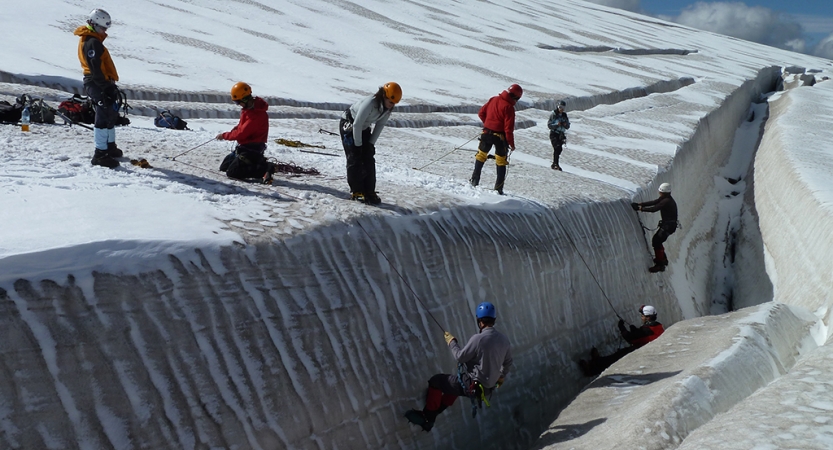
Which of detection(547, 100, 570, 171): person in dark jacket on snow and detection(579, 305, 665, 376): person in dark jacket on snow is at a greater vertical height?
detection(547, 100, 570, 171): person in dark jacket on snow

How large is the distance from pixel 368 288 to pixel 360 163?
54.6 inches

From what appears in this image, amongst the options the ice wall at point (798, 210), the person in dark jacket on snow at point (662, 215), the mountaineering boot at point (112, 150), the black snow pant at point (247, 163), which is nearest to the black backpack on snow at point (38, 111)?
the mountaineering boot at point (112, 150)

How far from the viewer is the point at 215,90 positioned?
15.6 m

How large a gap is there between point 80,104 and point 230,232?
18.2 ft

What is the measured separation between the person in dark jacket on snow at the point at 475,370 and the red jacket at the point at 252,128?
9.71 feet

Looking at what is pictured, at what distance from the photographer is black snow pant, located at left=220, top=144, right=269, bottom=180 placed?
7.13 metres

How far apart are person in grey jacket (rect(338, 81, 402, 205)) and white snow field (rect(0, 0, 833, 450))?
0.85 feet

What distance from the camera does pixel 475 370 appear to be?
19.0 ft

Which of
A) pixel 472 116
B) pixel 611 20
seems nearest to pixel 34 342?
pixel 472 116

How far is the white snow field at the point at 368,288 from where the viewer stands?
447cm

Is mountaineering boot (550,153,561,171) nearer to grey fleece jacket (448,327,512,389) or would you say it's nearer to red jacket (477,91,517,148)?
red jacket (477,91,517,148)

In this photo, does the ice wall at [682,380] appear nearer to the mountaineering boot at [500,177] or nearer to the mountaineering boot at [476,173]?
the mountaineering boot at [500,177]

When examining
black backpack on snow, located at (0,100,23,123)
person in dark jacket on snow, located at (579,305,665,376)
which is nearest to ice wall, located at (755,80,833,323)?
person in dark jacket on snow, located at (579,305,665,376)

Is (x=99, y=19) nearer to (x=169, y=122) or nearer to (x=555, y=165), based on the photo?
(x=169, y=122)
